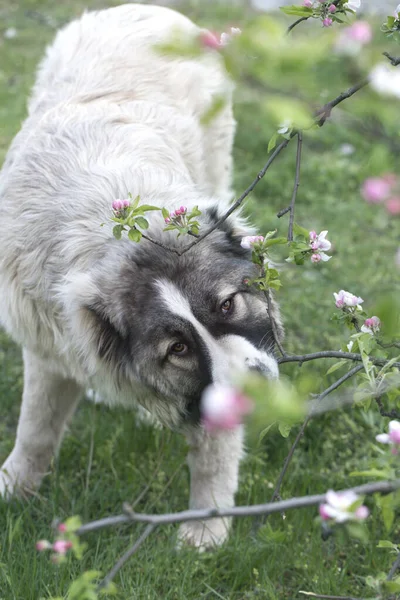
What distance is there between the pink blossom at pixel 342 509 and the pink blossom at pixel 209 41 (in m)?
0.72

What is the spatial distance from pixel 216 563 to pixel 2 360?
195 cm

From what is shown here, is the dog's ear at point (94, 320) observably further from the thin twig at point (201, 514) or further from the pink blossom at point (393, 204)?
the pink blossom at point (393, 204)

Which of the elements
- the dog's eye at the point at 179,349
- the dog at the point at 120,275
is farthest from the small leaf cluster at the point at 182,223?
the dog's eye at the point at 179,349

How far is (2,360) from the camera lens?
4285mm

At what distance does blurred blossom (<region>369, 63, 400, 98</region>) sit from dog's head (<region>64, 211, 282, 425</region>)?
1512 mm

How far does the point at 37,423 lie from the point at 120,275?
1.02m

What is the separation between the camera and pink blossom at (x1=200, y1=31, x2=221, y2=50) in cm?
110

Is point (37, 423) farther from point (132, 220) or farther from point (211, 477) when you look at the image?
point (132, 220)

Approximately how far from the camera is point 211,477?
3.26 meters

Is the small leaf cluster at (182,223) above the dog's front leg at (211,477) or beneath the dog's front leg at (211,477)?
above

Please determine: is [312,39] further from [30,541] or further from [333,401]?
[30,541]

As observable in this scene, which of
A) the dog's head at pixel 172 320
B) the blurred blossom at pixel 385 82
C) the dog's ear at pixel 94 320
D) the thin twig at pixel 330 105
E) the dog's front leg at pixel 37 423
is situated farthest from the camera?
the dog's front leg at pixel 37 423

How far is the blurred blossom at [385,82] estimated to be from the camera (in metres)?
1.06

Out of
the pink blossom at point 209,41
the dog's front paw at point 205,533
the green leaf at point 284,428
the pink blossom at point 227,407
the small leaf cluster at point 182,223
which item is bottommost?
the dog's front paw at point 205,533
